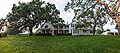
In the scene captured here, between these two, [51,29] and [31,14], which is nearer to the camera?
[31,14]

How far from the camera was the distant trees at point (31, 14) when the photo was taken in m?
86.3

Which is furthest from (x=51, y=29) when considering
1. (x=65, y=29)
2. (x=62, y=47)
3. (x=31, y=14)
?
(x=62, y=47)

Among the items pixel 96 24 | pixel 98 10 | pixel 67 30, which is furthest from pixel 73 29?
pixel 98 10

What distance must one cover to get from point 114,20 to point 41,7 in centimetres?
5491

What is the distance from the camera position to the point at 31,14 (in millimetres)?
87938

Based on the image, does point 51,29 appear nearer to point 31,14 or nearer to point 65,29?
point 65,29

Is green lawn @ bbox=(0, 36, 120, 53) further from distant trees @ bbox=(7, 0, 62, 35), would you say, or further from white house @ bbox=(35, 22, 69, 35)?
white house @ bbox=(35, 22, 69, 35)

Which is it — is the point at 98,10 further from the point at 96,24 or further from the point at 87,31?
the point at 87,31

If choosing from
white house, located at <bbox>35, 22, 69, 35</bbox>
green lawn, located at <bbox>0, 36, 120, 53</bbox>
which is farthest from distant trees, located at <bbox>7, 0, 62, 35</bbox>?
green lawn, located at <bbox>0, 36, 120, 53</bbox>

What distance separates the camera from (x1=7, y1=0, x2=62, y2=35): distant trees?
8628 cm

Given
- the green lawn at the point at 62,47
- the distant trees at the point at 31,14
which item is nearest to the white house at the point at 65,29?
the distant trees at the point at 31,14

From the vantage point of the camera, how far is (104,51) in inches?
1062

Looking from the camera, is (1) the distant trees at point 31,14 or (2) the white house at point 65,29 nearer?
(1) the distant trees at point 31,14

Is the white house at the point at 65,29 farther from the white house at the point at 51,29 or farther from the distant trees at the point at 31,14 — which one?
the distant trees at the point at 31,14
